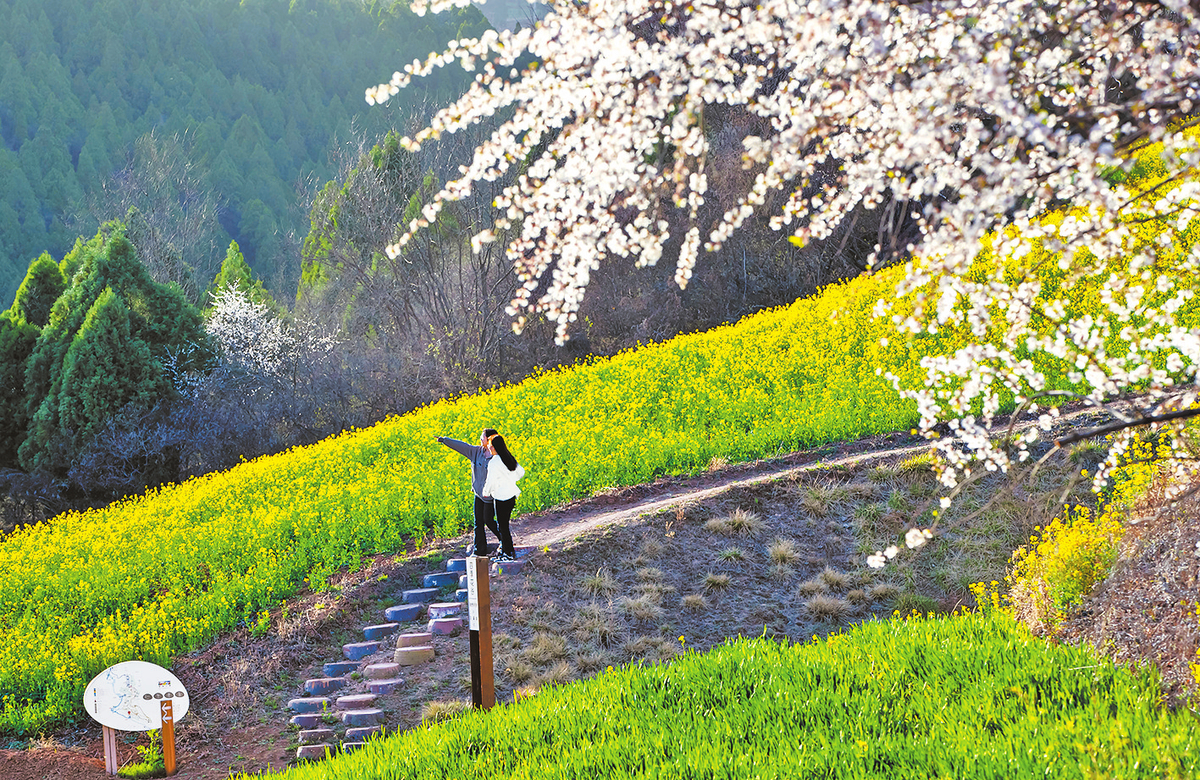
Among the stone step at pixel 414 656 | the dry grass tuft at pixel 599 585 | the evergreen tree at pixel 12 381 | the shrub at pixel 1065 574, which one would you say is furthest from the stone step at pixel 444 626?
the evergreen tree at pixel 12 381

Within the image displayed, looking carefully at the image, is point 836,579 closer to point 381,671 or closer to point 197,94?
point 381,671

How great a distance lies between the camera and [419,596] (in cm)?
937

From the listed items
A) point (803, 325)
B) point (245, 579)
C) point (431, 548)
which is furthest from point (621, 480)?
point (803, 325)

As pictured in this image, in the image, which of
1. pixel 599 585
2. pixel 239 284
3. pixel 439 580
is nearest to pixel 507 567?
pixel 439 580

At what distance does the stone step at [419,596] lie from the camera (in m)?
9.34

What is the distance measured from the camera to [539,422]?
14.5m

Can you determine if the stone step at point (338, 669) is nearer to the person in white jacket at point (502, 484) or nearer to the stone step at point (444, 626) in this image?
the stone step at point (444, 626)

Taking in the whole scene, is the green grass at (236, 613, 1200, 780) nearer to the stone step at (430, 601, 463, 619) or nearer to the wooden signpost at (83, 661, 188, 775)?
the wooden signpost at (83, 661, 188, 775)

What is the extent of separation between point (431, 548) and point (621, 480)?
8.27 ft

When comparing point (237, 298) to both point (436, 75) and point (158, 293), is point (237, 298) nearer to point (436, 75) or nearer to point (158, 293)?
point (158, 293)

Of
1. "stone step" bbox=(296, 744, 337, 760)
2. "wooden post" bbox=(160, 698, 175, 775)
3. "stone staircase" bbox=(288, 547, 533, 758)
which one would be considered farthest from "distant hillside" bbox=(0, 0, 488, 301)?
"stone step" bbox=(296, 744, 337, 760)

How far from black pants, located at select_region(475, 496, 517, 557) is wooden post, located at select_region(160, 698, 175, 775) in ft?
9.64

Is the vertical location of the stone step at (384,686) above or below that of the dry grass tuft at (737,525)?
below

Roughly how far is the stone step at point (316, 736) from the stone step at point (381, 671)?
77cm
